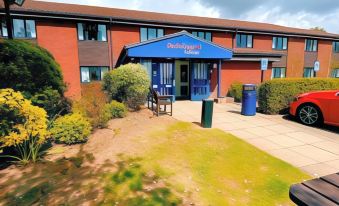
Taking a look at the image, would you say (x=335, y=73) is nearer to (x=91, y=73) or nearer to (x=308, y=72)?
(x=308, y=72)

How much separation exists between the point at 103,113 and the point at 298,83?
9006mm

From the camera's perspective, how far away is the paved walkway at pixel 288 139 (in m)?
5.30

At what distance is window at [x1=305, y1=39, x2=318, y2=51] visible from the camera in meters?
22.9

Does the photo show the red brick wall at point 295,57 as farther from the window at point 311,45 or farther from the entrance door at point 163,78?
the entrance door at point 163,78

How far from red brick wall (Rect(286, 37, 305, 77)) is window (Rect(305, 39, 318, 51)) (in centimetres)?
81

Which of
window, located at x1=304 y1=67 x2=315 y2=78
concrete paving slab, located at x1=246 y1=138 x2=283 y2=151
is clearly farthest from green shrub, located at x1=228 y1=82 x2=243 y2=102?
window, located at x1=304 y1=67 x2=315 y2=78

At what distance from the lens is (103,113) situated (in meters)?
7.83

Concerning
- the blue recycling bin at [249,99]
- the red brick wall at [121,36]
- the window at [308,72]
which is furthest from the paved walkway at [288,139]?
the window at [308,72]

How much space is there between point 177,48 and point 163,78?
2302 mm

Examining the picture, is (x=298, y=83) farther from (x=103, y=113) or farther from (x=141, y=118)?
(x=103, y=113)

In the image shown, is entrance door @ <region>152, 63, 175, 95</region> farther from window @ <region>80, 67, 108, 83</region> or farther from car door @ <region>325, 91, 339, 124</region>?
car door @ <region>325, 91, 339, 124</region>

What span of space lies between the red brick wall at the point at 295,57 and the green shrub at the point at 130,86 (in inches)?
719

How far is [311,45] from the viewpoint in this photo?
23.3 meters

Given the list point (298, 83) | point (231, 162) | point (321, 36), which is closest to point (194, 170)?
point (231, 162)
